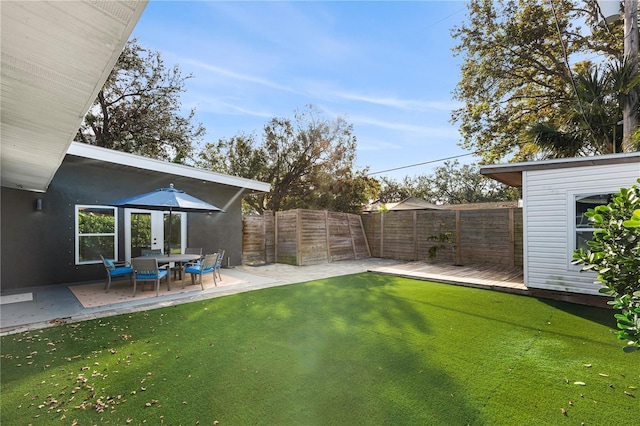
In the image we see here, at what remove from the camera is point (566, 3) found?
973cm

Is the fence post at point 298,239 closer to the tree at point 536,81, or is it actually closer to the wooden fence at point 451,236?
the wooden fence at point 451,236

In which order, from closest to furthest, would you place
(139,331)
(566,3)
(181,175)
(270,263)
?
(139,331) → (181,175) → (566,3) → (270,263)

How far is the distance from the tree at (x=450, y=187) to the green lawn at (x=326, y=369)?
2727 centimetres

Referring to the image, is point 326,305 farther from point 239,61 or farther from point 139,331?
point 239,61

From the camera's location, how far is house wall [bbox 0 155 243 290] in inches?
250

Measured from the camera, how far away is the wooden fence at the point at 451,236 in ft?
30.3

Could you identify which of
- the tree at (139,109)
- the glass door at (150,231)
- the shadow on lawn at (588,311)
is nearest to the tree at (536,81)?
the shadow on lawn at (588,311)

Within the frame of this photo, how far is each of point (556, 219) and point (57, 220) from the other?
35.4 ft

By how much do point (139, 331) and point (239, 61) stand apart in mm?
8088

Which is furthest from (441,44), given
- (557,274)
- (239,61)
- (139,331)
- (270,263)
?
(139,331)

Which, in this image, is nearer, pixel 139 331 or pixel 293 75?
pixel 139 331

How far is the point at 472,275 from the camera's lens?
7.82m

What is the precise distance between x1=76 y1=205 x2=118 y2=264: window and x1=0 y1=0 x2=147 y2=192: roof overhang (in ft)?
15.5

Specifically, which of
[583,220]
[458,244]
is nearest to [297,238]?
[458,244]
